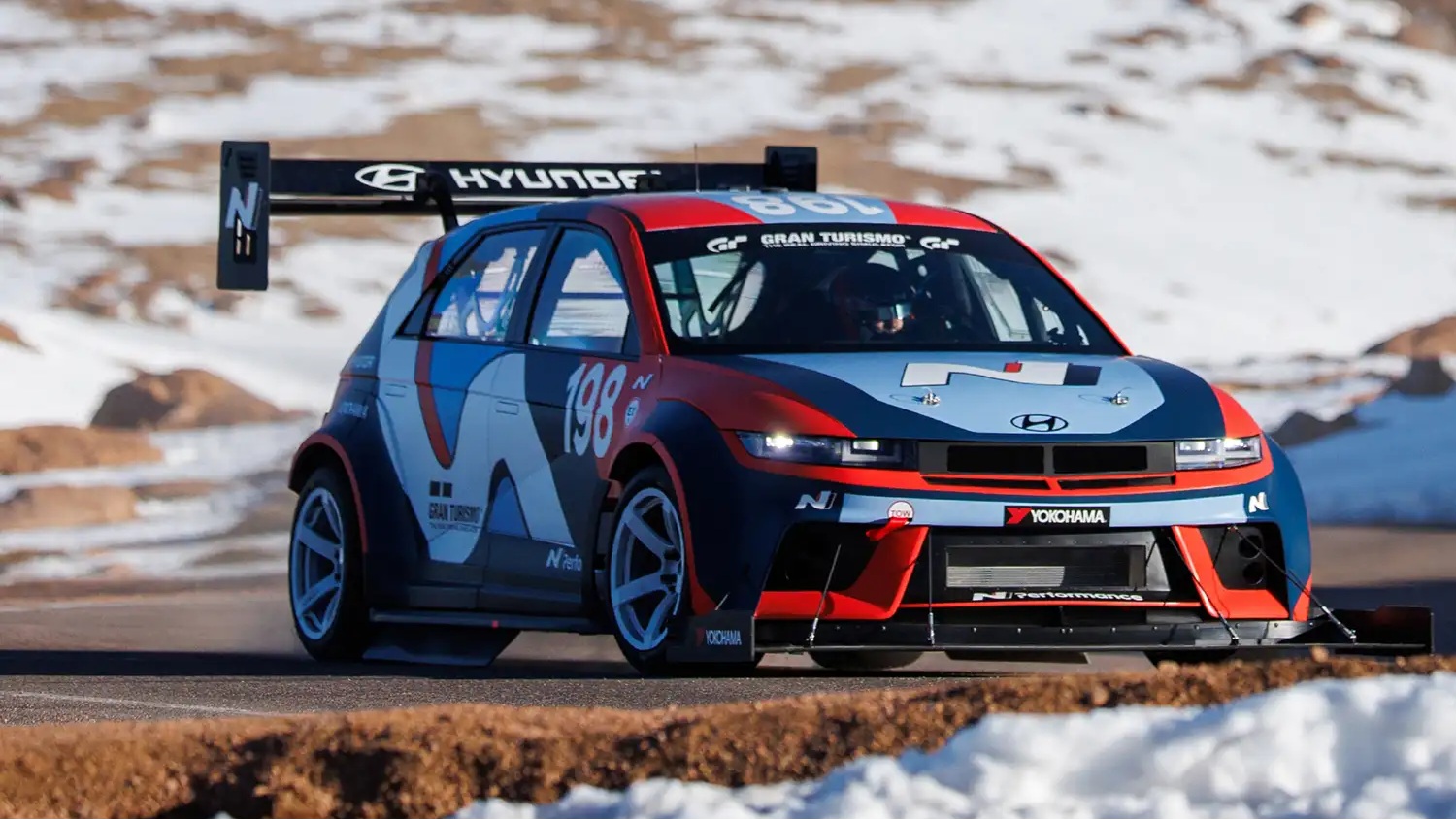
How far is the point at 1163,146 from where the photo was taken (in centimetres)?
7081

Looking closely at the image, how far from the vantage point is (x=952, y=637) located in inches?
287

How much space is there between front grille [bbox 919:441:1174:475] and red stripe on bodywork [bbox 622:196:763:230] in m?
Result: 1.67

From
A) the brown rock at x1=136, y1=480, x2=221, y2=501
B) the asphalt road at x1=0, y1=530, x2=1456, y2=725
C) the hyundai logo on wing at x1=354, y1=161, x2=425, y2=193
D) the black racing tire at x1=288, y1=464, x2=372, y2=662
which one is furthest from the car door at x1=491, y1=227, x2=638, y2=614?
the brown rock at x1=136, y1=480, x2=221, y2=501

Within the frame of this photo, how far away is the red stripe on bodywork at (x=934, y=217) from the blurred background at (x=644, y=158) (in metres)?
16.9

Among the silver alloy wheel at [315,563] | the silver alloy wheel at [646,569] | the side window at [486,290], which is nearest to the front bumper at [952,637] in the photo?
the silver alloy wheel at [646,569]

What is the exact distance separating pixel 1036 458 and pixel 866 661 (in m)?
2.08

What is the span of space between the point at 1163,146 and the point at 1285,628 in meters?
64.2

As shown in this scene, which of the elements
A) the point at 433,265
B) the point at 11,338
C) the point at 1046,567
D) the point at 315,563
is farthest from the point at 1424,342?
the point at 1046,567

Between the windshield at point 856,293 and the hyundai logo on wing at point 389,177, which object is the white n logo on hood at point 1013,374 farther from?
the hyundai logo on wing at point 389,177

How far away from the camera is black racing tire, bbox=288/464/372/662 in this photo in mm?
9555

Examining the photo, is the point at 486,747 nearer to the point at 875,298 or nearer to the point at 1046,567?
the point at 1046,567

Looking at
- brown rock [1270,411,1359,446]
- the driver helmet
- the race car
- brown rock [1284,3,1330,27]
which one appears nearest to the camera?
the race car

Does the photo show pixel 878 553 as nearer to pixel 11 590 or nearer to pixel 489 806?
pixel 489 806

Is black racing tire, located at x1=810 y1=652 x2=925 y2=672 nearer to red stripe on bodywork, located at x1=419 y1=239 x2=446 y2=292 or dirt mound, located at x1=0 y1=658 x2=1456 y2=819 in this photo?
red stripe on bodywork, located at x1=419 y1=239 x2=446 y2=292
